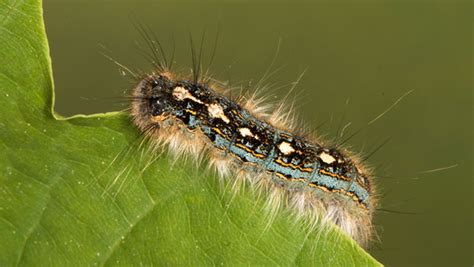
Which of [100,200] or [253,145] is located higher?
[253,145]

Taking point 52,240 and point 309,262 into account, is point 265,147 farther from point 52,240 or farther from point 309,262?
point 52,240

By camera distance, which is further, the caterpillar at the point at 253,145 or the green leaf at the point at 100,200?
the caterpillar at the point at 253,145

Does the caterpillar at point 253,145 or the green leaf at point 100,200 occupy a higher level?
the caterpillar at point 253,145

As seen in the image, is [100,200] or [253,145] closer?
[100,200]

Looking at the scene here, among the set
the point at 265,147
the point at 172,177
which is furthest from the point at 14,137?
the point at 265,147
